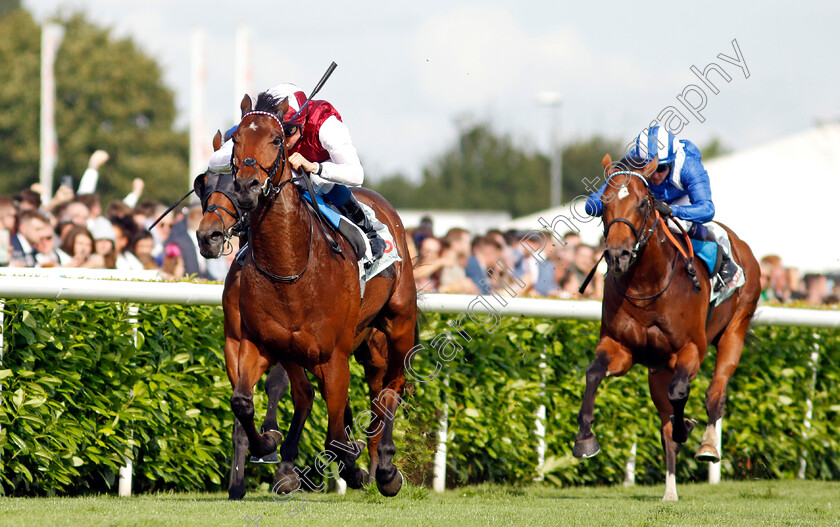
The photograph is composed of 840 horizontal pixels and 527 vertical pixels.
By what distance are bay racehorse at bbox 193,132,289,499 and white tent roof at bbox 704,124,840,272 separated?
34.0ft

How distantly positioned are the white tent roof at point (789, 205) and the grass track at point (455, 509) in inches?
330

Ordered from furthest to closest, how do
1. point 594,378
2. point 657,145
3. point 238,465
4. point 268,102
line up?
point 657,145
point 594,378
point 238,465
point 268,102

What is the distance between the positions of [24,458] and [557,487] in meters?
3.42

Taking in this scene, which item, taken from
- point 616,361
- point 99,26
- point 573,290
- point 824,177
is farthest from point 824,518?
point 99,26

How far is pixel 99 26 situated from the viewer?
41906 millimetres

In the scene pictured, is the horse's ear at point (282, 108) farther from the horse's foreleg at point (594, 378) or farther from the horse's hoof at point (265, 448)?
the horse's foreleg at point (594, 378)

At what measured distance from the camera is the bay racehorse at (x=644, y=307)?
5762 millimetres

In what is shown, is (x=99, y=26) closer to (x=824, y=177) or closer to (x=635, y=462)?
(x=824, y=177)

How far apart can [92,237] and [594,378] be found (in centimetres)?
418

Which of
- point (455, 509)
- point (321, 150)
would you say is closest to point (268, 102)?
point (321, 150)

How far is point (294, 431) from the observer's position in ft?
16.9

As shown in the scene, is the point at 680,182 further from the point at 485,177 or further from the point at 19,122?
the point at 485,177

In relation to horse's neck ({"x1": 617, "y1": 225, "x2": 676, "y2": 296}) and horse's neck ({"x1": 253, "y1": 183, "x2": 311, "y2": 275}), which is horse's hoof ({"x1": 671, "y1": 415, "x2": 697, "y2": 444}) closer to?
horse's neck ({"x1": 617, "y1": 225, "x2": 676, "y2": 296})

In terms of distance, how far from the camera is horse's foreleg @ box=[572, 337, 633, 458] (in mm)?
5684
